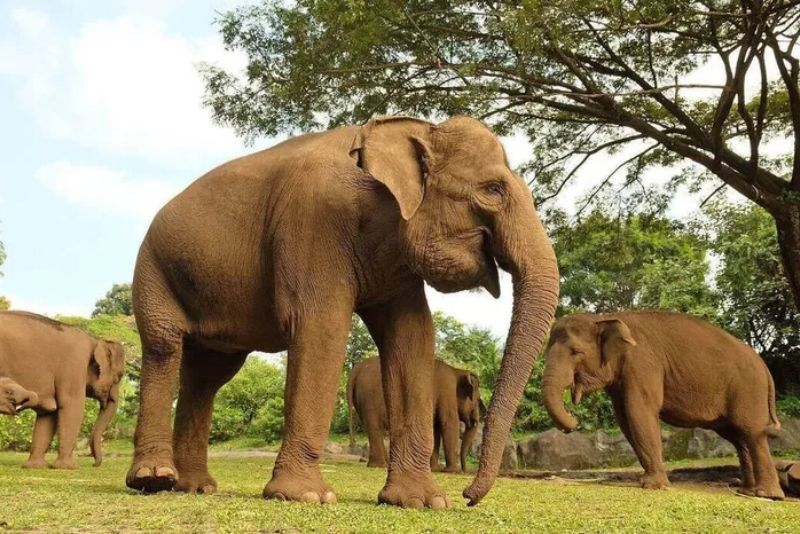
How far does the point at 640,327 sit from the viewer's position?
10.3 meters

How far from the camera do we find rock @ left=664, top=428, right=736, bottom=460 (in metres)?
16.4

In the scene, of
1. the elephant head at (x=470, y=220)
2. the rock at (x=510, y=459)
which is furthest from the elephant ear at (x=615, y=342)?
the rock at (x=510, y=459)

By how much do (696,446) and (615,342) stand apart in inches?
309

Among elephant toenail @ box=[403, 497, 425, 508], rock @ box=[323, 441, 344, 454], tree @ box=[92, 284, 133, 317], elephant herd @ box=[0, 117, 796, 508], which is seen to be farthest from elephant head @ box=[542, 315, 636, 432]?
tree @ box=[92, 284, 133, 317]

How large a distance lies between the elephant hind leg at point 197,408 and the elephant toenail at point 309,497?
1644 millimetres

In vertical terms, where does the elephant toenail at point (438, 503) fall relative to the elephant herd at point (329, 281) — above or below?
below

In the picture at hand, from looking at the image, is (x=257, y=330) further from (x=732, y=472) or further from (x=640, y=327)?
(x=732, y=472)

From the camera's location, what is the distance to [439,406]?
45.6 ft

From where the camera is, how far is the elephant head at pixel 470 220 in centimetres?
469

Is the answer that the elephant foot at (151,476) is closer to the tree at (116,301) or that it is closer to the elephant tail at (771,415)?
the elephant tail at (771,415)

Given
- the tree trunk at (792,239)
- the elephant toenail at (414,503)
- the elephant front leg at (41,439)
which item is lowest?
the elephant toenail at (414,503)

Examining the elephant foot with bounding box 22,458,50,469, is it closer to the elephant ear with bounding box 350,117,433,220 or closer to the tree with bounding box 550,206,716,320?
the elephant ear with bounding box 350,117,433,220

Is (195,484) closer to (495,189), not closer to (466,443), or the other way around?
(495,189)

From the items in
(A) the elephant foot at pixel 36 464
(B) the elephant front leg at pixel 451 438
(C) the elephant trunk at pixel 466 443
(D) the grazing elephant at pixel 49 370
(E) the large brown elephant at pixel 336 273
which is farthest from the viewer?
(C) the elephant trunk at pixel 466 443
